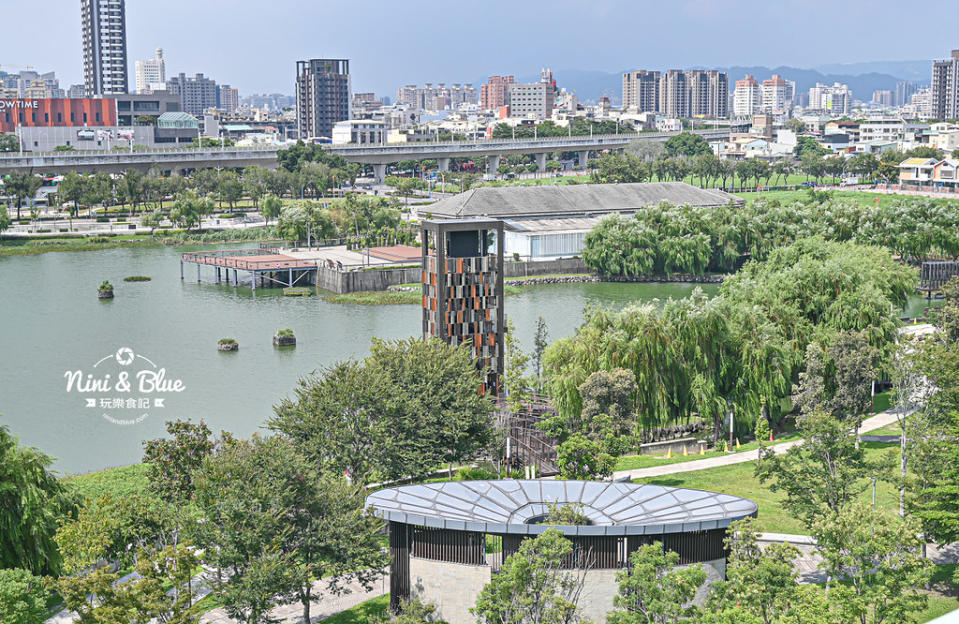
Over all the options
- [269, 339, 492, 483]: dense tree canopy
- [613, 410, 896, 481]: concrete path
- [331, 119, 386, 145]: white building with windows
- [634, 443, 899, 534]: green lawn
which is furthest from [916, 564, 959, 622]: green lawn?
[331, 119, 386, 145]: white building with windows

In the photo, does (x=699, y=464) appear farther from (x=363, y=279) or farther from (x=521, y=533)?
(x=363, y=279)

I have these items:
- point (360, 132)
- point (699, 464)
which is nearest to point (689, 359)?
point (699, 464)

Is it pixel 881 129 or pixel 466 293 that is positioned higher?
pixel 881 129

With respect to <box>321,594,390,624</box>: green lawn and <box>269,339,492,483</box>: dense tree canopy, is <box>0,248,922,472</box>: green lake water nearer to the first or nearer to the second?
<box>269,339,492,483</box>: dense tree canopy

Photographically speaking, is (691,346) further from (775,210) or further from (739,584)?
(775,210)

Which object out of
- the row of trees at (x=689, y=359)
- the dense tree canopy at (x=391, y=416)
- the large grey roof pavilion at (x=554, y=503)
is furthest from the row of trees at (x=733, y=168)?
the large grey roof pavilion at (x=554, y=503)

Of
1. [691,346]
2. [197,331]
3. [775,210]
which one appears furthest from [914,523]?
[775,210]

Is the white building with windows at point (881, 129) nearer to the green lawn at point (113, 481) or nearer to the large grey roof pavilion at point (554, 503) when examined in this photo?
the green lawn at point (113, 481)
